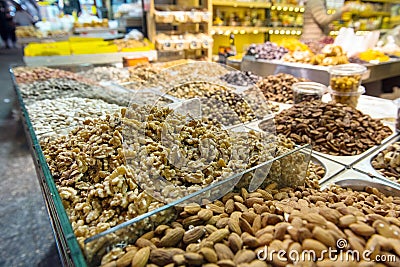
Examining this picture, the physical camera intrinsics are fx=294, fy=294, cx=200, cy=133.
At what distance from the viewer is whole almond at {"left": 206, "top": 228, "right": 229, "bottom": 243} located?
0.61 m

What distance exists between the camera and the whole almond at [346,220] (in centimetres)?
59

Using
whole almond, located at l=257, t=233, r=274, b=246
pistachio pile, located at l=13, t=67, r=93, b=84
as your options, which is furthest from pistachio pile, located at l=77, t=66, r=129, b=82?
whole almond, located at l=257, t=233, r=274, b=246

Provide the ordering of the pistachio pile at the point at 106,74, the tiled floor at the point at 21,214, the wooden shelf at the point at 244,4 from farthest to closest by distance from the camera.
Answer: the wooden shelf at the point at 244,4 < the pistachio pile at the point at 106,74 < the tiled floor at the point at 21,214

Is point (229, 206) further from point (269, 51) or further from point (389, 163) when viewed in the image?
point (269, 51)

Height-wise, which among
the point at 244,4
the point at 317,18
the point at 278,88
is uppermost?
the point at 244,4

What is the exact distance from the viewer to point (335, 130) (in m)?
1.32

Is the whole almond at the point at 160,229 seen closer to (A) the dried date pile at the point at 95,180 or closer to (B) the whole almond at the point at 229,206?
(A) the dried date pile at the point at 95,180

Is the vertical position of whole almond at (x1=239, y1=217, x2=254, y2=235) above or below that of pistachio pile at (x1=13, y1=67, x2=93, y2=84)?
below

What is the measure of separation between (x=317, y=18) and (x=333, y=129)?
8.49 feet

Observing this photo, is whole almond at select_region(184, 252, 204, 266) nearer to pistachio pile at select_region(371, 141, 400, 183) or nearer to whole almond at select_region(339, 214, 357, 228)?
whole almond at select_region(339, 214, 357, 228)

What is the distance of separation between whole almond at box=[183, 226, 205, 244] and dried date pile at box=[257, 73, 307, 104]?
5.02ft

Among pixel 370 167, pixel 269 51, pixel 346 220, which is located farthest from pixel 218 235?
pixel 269 51

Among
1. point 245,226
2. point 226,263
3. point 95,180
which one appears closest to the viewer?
point 226,263

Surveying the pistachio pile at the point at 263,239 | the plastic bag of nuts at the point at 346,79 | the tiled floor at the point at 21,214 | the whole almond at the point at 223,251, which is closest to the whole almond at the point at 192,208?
the pistachio pile at the point at 263,239
